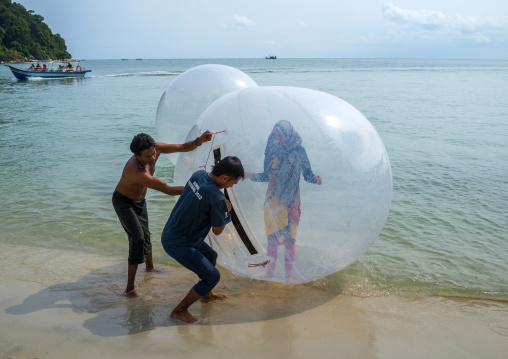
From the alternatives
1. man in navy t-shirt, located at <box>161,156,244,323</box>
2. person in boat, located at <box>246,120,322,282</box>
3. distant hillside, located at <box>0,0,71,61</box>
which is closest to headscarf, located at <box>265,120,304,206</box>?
person in boat, located at <box>246,120,322,282</box>

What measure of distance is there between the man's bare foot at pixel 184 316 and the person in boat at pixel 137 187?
631 millimetres

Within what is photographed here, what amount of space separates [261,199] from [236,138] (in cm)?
56

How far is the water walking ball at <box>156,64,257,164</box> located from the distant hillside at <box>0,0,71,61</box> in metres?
93.8

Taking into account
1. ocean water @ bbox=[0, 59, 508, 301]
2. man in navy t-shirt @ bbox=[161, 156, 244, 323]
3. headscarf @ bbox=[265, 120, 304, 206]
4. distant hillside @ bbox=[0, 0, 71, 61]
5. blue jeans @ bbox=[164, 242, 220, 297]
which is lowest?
ocean water @ bbox=[0, 59, 508, 301]

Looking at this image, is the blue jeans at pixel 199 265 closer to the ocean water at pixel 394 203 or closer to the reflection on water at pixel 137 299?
the reflection on water at pixel 137 299

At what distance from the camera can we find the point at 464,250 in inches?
220

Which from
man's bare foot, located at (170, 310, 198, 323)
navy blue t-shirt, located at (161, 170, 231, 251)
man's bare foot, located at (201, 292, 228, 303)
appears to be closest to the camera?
navy blue t-shirt, located at (161, 170, 231, 251)

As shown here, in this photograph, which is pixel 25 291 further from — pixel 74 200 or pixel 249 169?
pixel 74 200

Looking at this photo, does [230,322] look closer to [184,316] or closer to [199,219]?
[184,316]

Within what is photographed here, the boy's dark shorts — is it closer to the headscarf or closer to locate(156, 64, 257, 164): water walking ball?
the headscarf

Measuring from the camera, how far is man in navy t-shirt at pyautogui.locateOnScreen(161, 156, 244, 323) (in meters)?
3.40

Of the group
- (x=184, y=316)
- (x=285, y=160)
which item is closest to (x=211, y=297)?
(x=184, y=316)

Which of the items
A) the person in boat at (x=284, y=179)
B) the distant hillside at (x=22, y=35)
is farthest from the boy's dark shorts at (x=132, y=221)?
the distant hillside at (x=22, y=35)

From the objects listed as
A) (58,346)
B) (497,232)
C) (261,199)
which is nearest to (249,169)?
(261,199)
